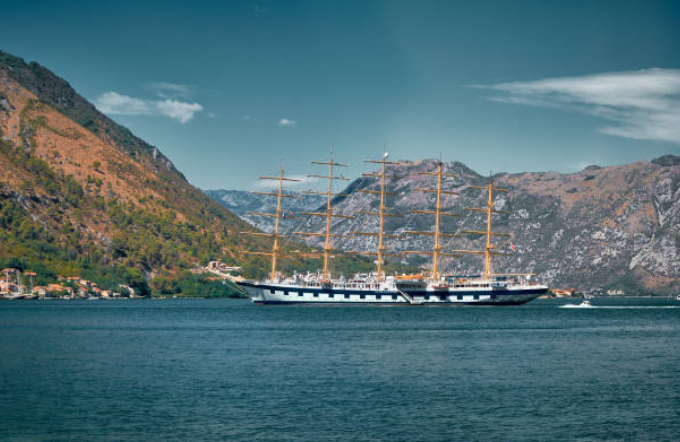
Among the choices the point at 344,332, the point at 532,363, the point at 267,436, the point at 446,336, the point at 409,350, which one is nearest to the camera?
the point at 267,436

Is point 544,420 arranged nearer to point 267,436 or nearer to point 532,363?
point 267,436

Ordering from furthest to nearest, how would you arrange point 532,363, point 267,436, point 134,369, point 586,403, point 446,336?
point 446,336, point 532,363, point 134,369, point 586,403, point 267,436

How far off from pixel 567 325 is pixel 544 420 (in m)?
74.5

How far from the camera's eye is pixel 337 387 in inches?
1884

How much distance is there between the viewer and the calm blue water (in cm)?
3603

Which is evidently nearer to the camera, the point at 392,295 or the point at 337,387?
the point at 337,387

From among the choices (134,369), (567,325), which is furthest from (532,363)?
(567,325)

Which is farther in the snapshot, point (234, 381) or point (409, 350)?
point (409, 350)

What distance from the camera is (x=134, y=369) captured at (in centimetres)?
5591

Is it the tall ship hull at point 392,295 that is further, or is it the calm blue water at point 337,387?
the tall ship hull at point 392,295

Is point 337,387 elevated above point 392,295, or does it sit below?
below

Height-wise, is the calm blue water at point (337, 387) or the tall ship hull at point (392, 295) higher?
the tall ship hull at point (392, 295)

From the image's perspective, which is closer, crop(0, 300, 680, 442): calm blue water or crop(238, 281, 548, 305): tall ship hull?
crop(0, 300, 680, 442): calm blue water

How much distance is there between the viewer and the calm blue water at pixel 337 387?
36031 millimetres
